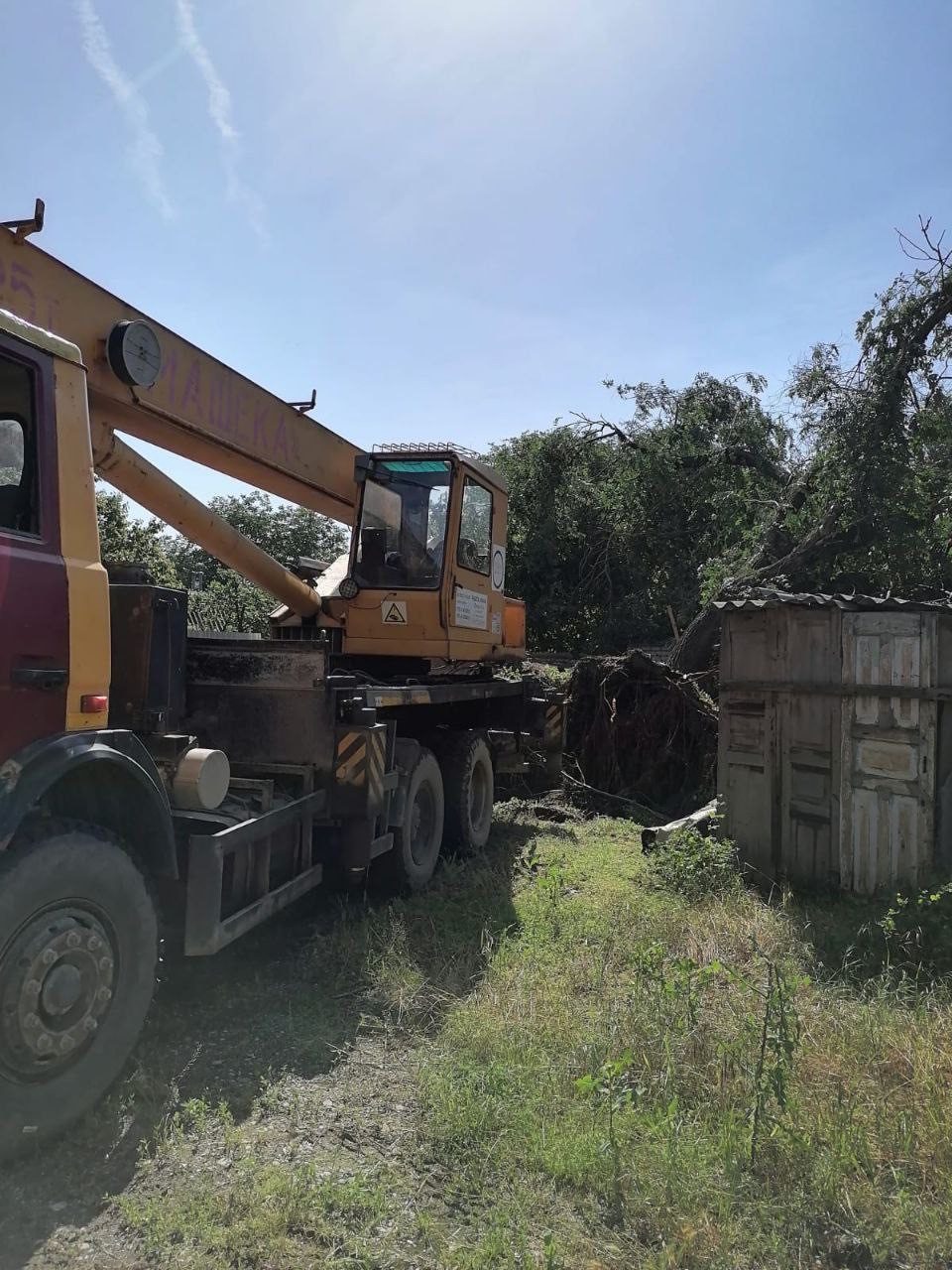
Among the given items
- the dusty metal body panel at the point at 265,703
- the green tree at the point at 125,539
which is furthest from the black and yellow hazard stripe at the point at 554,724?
the green tree at the point at 125,539

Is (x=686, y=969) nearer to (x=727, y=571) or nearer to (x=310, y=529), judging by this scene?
(x=727, y=571)

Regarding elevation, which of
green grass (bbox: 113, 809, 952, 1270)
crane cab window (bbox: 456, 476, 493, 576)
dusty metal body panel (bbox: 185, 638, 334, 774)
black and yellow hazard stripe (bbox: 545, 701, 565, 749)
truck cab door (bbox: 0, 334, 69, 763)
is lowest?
green grass (bbox: 113, 809, 952, 1270)

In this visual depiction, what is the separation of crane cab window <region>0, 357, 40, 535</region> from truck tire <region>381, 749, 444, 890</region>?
3618mm

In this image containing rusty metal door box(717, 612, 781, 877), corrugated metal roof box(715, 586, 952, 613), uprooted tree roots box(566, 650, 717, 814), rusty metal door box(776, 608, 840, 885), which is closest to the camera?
corrugated metal roof box(715, 586, 952, 613)

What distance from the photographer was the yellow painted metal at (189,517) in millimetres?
5133

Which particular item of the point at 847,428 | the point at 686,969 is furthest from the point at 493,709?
the point at 847,428

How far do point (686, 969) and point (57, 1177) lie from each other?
8.37 feet

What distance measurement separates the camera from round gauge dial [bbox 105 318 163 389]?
4.76 metres

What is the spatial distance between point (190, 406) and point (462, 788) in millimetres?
3763

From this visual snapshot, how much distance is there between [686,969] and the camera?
13.0ft

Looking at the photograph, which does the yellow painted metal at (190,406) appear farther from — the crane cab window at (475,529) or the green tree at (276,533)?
the green tree at (276,533)

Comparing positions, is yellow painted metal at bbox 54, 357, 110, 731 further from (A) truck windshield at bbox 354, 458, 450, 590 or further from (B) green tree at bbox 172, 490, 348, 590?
(B) green tree at bbox 172, 490, 348, 590

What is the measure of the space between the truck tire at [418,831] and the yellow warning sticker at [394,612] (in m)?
1.08

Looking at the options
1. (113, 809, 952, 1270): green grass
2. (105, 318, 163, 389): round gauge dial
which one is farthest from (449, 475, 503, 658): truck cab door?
(113, 809, 952, 1270): green grass
